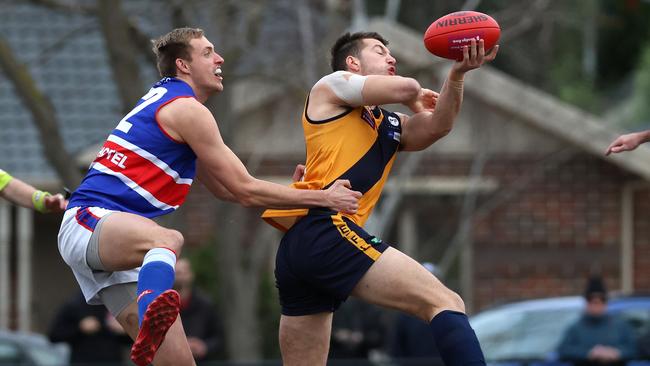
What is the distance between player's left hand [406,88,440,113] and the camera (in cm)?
769

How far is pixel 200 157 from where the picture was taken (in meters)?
6.93

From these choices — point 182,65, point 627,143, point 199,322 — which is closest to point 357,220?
point 182,65

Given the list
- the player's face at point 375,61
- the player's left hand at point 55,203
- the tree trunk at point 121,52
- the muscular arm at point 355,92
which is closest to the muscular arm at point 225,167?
the muscular arm at point 355,92

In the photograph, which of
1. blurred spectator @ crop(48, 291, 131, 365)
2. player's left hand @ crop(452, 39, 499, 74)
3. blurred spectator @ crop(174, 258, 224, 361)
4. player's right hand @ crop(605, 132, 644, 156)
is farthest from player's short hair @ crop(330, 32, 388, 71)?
blurred spectator @ crop(48, 291, 131, 365)

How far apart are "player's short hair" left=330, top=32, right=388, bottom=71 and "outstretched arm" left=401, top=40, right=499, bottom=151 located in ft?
1.33

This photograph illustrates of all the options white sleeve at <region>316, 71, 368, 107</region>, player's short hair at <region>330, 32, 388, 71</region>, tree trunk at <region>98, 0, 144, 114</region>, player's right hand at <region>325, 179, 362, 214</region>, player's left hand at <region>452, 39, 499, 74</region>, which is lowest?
player's right hand at <region>325, 179, 362, 214</region>

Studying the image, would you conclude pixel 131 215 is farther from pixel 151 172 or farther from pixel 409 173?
pixel 409 173

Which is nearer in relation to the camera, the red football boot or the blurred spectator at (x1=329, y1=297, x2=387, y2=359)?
the red football boot

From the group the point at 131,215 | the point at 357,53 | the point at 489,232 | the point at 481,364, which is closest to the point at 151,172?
the point at 131,215

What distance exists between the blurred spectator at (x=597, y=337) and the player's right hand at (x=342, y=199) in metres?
5.46

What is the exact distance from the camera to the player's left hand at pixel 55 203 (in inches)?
305

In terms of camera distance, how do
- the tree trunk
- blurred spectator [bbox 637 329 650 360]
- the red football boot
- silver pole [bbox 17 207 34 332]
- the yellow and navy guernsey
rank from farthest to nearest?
silver pole [bbox 17 207 34 332] < the tree trunk < blurred spectator [bbox 637 329 650 360] < the yellow and navy guernsey < the red football boot

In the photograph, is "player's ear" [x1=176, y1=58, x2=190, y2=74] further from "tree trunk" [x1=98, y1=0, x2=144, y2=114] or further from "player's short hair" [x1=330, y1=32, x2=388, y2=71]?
"tree trunk" [x1=98, y1=0, x2=144, y2=114]

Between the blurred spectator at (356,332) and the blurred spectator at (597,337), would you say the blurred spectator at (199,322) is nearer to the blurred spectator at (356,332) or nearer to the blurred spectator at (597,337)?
the blurred spectator at (356,332)
